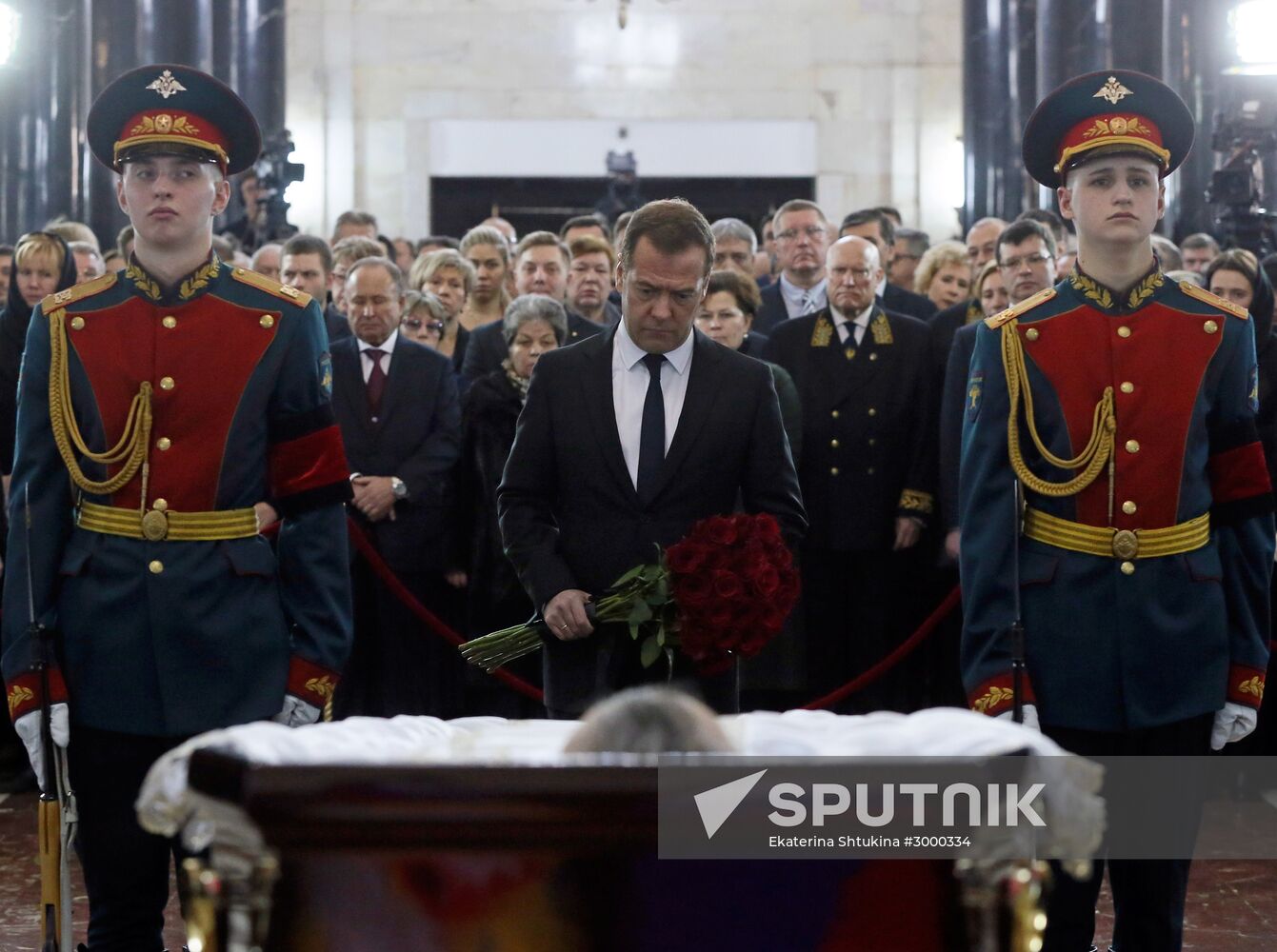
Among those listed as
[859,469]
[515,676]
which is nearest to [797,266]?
[859,469]

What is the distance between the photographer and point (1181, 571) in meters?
3.62

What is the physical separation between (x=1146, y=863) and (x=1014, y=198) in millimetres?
12612

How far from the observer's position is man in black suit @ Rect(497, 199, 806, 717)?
3740 millimetres

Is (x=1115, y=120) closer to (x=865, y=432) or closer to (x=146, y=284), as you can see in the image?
(x=146, y=284)

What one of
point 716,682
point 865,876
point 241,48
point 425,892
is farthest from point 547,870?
point 241,48

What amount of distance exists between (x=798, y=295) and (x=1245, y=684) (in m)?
4.19

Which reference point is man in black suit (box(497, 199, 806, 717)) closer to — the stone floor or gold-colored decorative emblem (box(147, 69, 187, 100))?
gold-colored decorative emblem (box(147, 69, 187, 100))

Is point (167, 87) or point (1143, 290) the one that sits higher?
point (167, 87)

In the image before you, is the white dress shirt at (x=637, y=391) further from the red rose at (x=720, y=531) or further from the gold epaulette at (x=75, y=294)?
the gold epaulette at (x=75, y=294)

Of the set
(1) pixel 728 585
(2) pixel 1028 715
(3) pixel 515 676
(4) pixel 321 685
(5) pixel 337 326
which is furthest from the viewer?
(5) pixel 337 326

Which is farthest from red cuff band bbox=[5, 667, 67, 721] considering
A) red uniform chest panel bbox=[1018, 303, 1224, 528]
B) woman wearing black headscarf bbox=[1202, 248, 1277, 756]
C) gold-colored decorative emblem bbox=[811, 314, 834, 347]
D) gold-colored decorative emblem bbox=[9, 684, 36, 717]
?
woman wearing black headscarf bbox=[1202, 248, 1277, 756]

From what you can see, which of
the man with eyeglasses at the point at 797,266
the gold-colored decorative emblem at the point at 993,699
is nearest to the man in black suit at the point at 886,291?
the man with eyeglasses at the point at 797,266

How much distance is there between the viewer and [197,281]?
12.1ft

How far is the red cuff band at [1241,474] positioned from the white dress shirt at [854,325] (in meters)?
2.83
